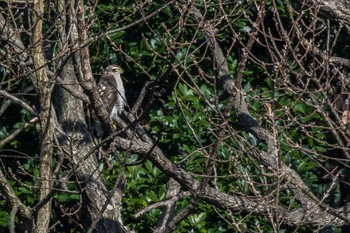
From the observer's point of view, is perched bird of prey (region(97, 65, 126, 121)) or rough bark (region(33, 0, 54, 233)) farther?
perched bird of prey (region(97, 65, 126, 121))

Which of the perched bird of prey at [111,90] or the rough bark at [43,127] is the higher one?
the rough bark at [43,127]

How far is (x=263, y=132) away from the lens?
6820 millimetres

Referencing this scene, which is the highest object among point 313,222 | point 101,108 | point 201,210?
point 101,108

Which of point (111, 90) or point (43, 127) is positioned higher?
point (43, 127)

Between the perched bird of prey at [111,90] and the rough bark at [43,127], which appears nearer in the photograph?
the rough bark at [43,127]

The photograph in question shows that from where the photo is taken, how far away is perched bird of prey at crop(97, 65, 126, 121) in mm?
8141

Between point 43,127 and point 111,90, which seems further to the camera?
point 111,90

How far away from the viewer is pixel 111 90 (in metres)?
9.65

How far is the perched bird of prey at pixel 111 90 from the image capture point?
8141 mm

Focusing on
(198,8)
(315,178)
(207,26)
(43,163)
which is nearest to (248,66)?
(198,8)

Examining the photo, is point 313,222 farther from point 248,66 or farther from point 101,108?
point 248,66

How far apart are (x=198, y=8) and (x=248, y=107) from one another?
1.09 meters

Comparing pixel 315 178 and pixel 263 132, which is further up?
pixel 263 132

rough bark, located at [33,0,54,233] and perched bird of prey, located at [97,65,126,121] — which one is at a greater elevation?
rough bark, located at [33,0,54,233]
